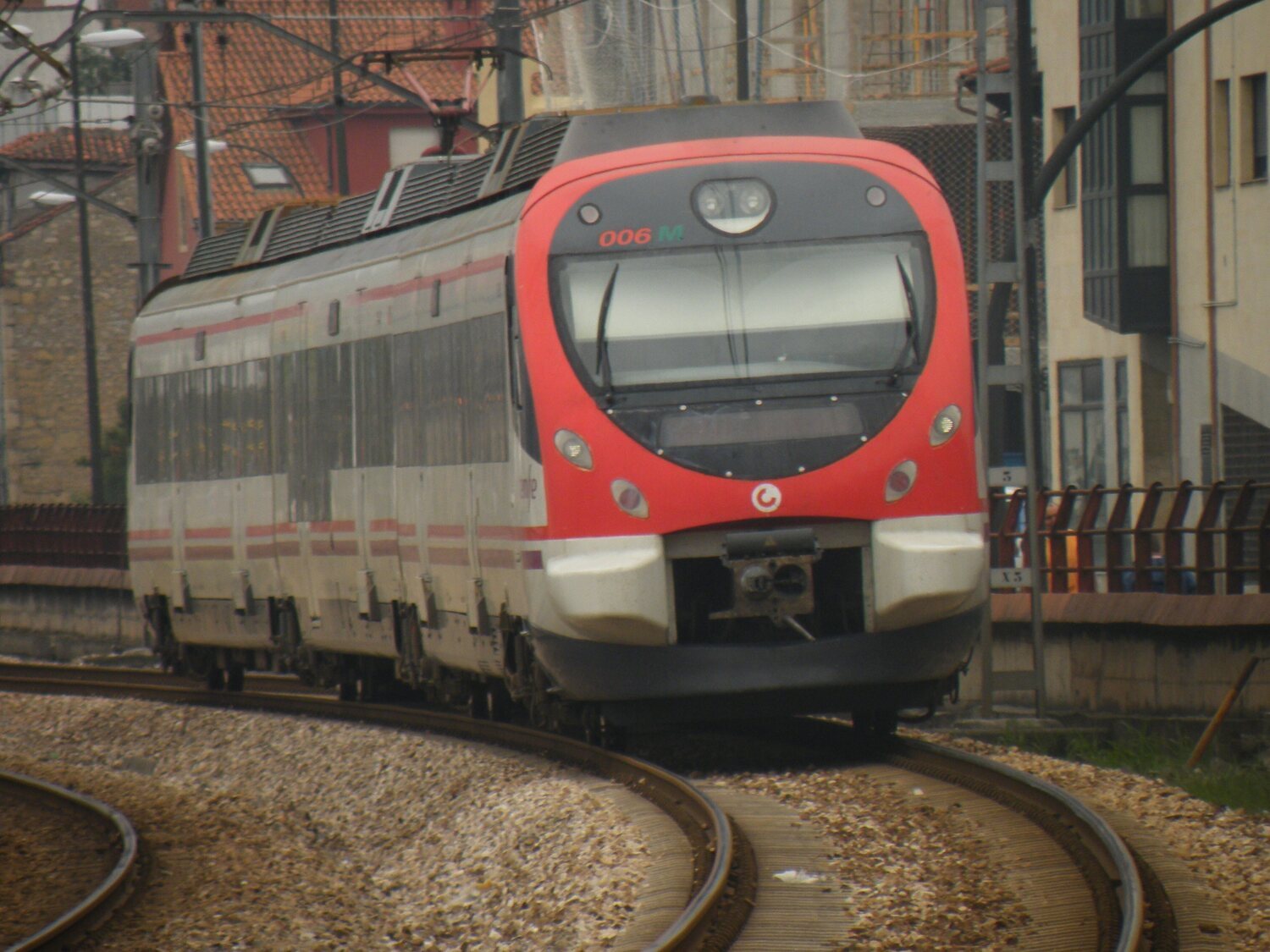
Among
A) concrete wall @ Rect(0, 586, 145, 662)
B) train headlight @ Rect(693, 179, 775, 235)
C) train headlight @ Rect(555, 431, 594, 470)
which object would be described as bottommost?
concrete wall @ Rect(0, 586, 145, 662)

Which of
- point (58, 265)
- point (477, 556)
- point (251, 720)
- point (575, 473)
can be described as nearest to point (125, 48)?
point (251, 720)

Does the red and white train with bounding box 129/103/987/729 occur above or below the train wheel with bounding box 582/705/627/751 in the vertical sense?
above

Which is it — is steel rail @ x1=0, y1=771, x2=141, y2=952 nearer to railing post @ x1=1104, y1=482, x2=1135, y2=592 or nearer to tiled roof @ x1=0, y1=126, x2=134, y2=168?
railing post @ x1=1104, y1=482, x2=1135, y2=592

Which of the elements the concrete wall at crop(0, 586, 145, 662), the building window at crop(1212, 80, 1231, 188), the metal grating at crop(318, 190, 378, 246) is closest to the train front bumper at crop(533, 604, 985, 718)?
the metal grating at crop(318, 190, 378, 246)

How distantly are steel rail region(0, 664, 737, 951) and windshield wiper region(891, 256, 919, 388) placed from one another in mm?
2243

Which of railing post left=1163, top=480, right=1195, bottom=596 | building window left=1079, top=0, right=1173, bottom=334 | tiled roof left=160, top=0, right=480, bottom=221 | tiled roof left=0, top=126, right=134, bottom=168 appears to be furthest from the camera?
tiled roof left=0, top=126, right=134, bottom=168

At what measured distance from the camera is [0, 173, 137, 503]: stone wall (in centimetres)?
7044

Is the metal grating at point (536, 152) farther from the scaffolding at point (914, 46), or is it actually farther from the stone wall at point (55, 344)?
the stone wall at point (55, 344)

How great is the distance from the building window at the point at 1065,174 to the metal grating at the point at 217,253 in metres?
18.4

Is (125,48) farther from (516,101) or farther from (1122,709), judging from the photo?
(1122,709)

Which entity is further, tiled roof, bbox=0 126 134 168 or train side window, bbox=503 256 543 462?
tiled roof, bbox=0 126 134 168

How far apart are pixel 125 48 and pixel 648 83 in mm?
9029

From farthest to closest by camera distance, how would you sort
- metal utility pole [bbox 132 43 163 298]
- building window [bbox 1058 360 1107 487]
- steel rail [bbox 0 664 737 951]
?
building window [bbox 1058 360 1107 487] < metal utility pole [bbox 132 43 163 298] < steel rail [bbox 0 664 737 951]

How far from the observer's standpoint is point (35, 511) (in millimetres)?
39812
